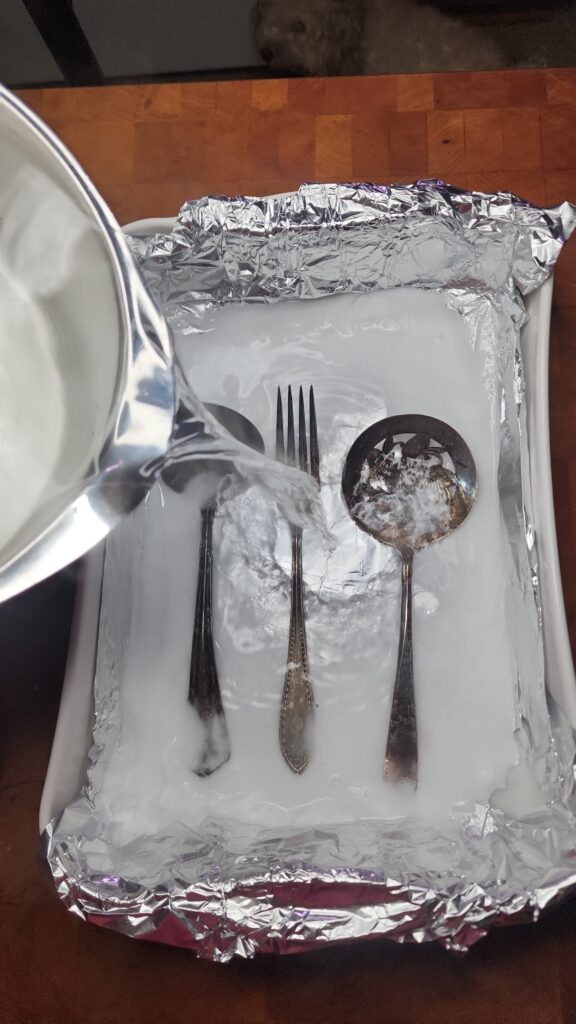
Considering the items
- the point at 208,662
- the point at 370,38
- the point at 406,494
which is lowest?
the point at 208,662

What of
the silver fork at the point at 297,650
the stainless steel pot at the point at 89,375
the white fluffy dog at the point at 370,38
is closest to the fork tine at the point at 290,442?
the silver fork at the point at 297,650

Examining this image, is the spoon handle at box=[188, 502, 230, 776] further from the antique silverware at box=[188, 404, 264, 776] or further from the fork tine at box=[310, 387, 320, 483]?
the fork tine at box=[310, 387, 320, 483]

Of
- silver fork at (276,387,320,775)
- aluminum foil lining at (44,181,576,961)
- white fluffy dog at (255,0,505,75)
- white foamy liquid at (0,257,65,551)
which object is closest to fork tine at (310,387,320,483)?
silver fork at (276,387,320,775)

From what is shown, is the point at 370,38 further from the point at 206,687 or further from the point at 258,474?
the point at 206,687

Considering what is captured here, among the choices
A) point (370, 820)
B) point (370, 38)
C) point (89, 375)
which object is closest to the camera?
point (89, 375)

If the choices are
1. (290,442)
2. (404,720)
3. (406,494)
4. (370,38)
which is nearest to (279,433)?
(290,442)

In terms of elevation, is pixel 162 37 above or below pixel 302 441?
above
